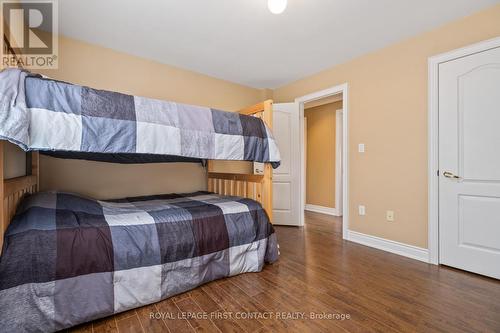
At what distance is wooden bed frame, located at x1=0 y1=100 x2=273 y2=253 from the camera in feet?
4.04

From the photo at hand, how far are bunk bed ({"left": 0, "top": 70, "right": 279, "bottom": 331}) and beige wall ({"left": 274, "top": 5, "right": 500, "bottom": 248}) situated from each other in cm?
134

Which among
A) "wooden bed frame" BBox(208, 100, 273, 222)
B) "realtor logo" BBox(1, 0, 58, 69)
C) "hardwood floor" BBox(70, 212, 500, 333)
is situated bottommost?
"hardwood floor" BBox(70, 212, 500, 333)

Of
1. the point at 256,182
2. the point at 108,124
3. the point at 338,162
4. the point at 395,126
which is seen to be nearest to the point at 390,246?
the point at 395,126

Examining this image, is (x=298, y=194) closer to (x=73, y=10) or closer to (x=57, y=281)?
(x=57, y=281)

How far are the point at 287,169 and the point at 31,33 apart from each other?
332 centimetres

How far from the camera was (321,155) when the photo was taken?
468cm

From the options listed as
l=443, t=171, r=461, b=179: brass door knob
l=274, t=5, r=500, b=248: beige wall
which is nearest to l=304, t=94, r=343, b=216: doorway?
l=274, t=5, r=500, b=248: beige wall

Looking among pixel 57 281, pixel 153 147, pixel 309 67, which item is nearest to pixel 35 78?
pixel 153 147

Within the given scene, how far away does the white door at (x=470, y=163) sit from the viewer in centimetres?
192

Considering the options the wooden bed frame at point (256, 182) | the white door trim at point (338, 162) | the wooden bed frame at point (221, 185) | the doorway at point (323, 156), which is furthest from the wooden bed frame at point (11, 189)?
the white door trim at point (338, 162)

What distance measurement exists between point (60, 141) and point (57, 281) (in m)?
0.74

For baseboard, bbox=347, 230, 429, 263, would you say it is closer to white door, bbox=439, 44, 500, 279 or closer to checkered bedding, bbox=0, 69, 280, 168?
white door, bbox=439, 44, 500, 279

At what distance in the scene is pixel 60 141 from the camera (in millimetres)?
1258

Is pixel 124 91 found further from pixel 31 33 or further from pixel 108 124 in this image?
pixel 108 124
